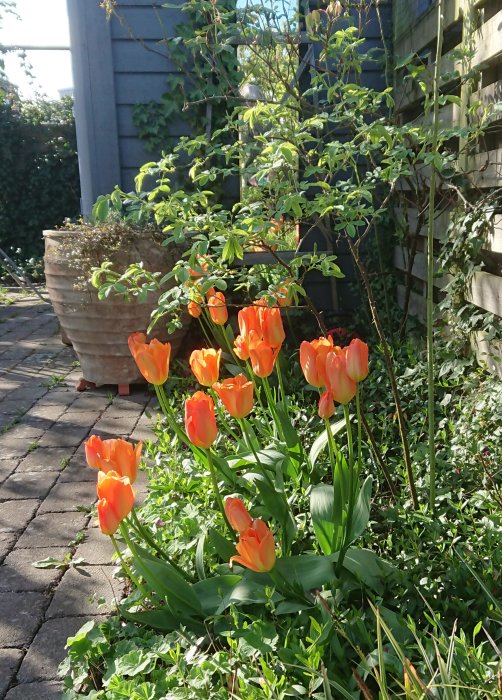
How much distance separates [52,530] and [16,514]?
247mm

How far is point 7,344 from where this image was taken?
234 inches

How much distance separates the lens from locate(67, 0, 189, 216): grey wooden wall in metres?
4.84

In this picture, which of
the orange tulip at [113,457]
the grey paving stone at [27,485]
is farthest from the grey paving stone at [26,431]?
the orange tulip at [113,457]

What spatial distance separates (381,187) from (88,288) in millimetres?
2170

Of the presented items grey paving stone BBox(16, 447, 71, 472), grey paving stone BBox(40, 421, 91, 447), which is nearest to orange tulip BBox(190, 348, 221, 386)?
grey paving stone BBox(16, 447, 71, 472)

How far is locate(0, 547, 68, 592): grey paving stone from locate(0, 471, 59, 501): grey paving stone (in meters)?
0.48

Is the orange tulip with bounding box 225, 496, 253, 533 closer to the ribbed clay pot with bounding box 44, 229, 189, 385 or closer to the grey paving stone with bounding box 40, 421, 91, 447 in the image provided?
the grey paving stone with bounding box 40, 421, 91, 447

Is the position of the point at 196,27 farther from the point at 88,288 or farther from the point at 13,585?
the point at 13,585

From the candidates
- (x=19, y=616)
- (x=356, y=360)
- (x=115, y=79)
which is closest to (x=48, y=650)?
(x=19, y=616)

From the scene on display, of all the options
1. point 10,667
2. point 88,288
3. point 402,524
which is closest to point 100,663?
point 10,667

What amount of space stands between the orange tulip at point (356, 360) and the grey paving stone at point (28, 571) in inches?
54.2

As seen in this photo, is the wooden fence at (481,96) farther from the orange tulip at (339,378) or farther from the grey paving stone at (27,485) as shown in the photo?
the grey paving stone at (27,485)

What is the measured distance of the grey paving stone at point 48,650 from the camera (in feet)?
6.23

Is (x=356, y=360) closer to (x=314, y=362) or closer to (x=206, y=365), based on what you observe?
(x=314, y=362)
